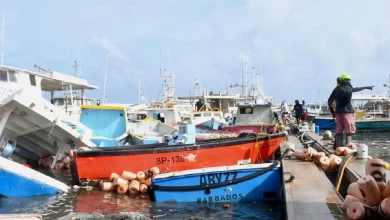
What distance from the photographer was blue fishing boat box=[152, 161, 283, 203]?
8.90 metres

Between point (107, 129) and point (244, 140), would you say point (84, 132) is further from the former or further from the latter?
point (244, 140)

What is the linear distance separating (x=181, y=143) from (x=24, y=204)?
454cm

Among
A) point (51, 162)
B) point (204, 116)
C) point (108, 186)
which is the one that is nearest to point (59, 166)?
point (51, 162)

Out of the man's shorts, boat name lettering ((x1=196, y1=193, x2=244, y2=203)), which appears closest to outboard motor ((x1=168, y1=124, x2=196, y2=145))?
boat name lettering ((x1=196, y1=193, x2=244, y2=203))

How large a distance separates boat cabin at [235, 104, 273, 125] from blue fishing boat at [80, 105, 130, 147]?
6095 millimetres

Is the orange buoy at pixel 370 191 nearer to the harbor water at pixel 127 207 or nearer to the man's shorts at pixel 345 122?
the harbor water at pixel 127 207

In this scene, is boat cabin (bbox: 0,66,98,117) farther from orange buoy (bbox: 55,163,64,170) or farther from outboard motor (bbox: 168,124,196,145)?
outboard motor (bbox: 168,124,196,145)

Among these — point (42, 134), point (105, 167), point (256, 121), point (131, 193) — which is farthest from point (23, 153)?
point (256, 121)

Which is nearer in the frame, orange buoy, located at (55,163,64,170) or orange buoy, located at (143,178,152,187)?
orange buoy, located at (143,178,152,187)

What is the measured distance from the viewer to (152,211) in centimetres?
A: 861

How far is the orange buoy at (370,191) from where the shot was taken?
15.3 ft

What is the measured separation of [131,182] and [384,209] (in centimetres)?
702

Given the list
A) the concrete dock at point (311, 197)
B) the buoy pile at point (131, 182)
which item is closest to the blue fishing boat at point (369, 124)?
the buoy pile at point (131, 182)

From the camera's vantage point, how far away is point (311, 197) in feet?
20.4
